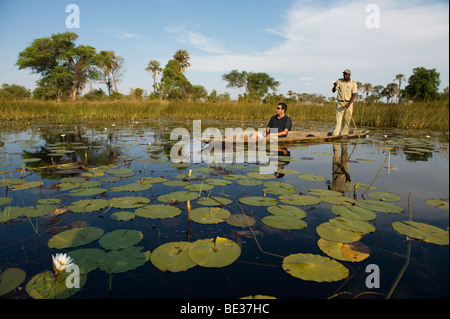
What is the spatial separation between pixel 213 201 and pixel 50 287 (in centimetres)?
151

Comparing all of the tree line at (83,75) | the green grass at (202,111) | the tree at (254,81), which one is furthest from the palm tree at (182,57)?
the green grass at (202,111)

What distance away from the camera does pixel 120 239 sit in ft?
5.74

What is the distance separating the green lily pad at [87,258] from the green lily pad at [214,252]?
572mm

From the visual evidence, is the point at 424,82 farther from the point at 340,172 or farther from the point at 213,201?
the point at 213,201

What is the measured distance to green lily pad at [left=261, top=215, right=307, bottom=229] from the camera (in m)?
2.02

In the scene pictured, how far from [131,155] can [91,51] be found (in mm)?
33250

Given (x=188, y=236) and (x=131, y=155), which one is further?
(x=131, y=155)

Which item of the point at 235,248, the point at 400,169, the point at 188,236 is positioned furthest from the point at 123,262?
the point at 400,169

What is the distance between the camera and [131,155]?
197 inches

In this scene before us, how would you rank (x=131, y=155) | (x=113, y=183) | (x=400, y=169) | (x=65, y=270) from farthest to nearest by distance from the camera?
(x=131, y=155) < (x=400, y=169) < (x=113, y=183) < (x=65, y=270)

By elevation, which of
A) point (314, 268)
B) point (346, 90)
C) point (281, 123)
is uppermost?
point (346, 90)

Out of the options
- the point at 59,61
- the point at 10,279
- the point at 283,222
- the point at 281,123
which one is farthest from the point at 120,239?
the point at 59,61

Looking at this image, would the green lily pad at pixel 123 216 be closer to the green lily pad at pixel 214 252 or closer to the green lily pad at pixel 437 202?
the green lily pad at pixel 214 252

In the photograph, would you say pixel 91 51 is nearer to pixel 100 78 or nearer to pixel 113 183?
pixel 100 78
